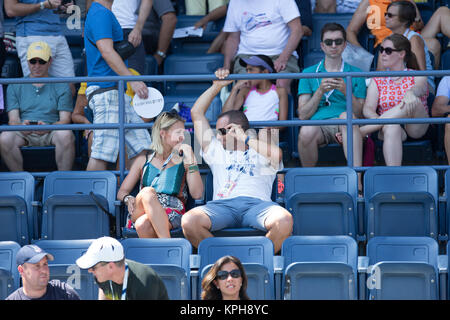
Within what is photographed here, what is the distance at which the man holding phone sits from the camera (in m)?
7.41

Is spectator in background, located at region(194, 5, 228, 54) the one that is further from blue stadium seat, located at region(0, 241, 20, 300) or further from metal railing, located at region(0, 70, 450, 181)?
blue stadium seat, located at region(0, 241, 20, 300)

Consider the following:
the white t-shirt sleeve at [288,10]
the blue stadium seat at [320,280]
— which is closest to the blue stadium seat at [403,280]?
the blue stadium seat at [320,280]

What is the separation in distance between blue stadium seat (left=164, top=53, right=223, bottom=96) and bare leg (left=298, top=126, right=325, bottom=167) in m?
1.72

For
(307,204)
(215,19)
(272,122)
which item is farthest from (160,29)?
(307,204)

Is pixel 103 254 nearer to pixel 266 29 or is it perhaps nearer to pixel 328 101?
pixel 328 101

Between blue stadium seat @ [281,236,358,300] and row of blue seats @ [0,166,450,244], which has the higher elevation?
row of blue seats @ [0,166,450,244]

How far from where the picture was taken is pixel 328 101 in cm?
767

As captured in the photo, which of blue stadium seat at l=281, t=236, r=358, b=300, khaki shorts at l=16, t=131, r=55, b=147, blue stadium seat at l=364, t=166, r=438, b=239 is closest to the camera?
blue stadium seat at l=281, t=236, r=358, b=300

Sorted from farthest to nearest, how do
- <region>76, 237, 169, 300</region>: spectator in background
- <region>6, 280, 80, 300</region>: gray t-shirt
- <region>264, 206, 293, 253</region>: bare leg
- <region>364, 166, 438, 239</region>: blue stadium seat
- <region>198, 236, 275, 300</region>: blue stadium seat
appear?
<region>364, 166, 438, 239</region>: blue stadium seat → <region>264, 206, 293, 253</region>: bare leg → <region>198, 236, 275, 300</region>: blue stadium seat → <region>6, 280, 80, 300</region>: gray t-shirt → <region>76, 237, 169, 300</region>: spectator in background

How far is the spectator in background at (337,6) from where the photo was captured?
9.42 m

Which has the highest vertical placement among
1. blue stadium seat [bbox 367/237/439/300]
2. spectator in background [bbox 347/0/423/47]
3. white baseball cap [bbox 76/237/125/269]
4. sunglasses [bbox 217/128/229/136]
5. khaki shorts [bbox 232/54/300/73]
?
spectator in background [bbox 347/0/423/47]

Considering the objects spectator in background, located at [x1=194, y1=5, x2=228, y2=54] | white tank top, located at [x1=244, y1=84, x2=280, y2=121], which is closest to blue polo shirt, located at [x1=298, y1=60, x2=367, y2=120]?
white tank top, located at [x1=244, y1=84, x2=280, y2=121]

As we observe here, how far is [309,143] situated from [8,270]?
2.65 meters

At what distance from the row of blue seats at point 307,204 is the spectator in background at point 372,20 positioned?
2155mm
